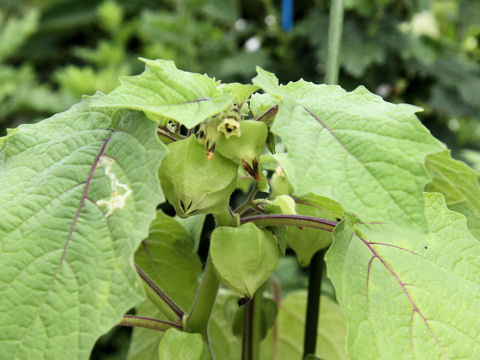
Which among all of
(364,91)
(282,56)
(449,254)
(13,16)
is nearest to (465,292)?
(449,254)

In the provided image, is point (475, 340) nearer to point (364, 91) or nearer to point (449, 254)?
point (449, 254)

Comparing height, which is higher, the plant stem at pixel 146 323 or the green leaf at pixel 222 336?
the plant stem at pixel 146 323

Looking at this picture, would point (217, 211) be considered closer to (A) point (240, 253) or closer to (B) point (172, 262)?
(A) point (240, 253)

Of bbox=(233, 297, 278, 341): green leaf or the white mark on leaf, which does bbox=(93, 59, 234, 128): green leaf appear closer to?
the white mark on leaf

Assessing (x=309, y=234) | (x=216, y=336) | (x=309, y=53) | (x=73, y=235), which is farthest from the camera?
(x=309, y=53)

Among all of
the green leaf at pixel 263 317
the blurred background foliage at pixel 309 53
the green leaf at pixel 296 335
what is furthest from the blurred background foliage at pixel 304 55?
the green leaf at pixel 263 317

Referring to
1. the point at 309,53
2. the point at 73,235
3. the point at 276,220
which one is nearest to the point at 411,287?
the point at 276,220

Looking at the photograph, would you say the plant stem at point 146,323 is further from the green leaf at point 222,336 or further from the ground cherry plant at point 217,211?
the green leaf at point 222,336
